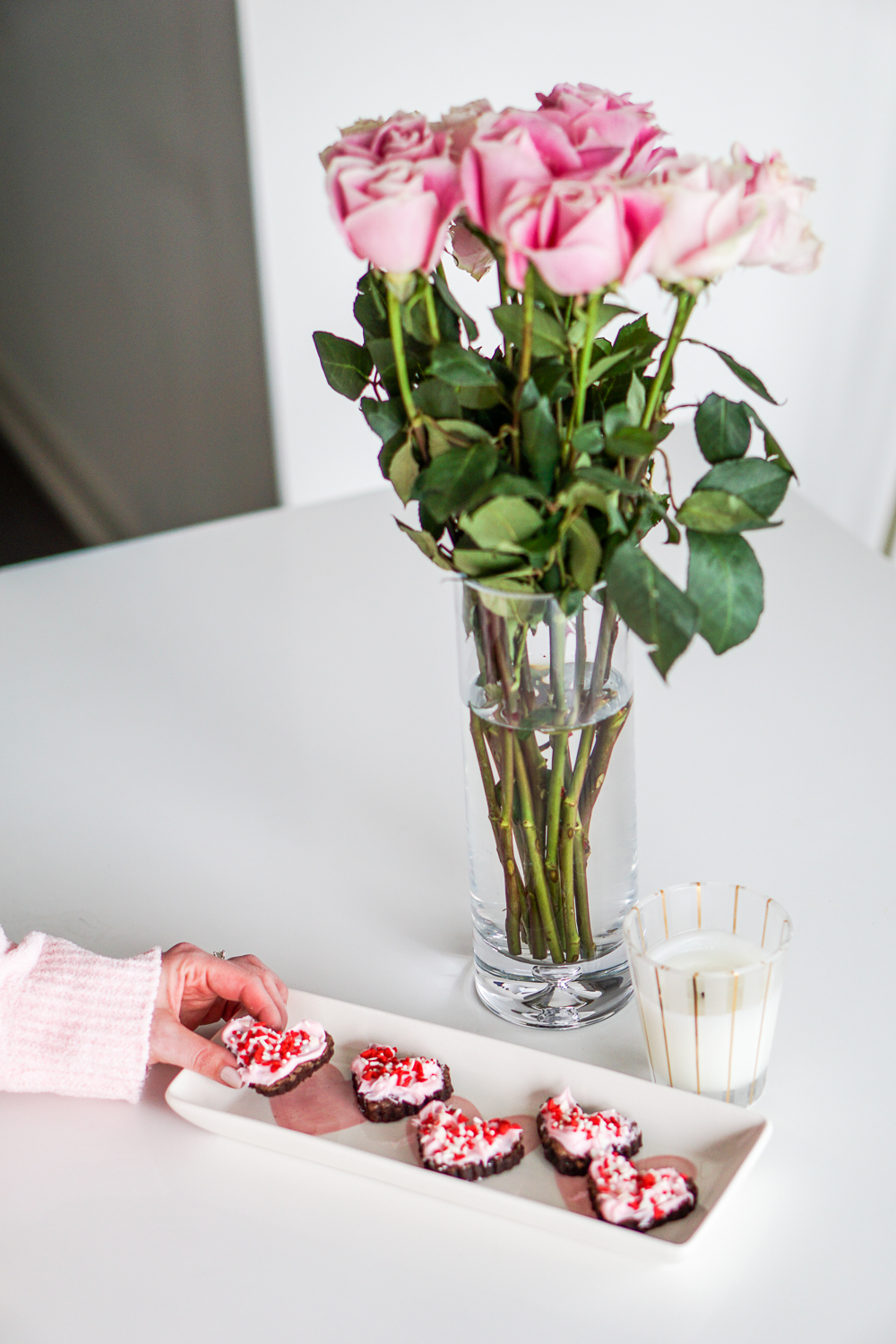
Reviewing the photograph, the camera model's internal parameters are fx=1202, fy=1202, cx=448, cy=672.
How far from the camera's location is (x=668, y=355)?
0.55m

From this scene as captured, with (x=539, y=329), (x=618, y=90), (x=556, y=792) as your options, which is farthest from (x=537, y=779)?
(x=618, y=90)

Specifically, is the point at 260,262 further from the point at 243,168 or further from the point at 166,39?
the point at 166,39

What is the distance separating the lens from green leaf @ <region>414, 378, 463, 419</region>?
1.89ft

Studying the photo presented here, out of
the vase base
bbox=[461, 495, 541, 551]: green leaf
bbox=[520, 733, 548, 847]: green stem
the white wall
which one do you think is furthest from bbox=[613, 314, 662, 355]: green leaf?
the white wall

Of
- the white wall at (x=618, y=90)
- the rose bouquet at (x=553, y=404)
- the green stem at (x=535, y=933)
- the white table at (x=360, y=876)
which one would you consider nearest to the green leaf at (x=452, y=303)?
the rose bouquet at (x=553, y=404)

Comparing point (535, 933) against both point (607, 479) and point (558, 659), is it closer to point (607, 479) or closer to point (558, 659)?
point (558, 659)

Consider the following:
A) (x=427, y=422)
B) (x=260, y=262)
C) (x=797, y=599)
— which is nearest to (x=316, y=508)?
(x=260, y=262)

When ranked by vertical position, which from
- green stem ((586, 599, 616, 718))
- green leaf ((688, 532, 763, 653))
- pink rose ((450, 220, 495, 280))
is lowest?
green stem ((586, 599, 616, 718))

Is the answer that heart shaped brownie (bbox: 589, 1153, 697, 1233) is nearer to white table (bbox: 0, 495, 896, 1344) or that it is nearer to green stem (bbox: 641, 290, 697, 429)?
white table (bbox: 0, 495, 896, 1344)

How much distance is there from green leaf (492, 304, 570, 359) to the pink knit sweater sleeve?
417mm

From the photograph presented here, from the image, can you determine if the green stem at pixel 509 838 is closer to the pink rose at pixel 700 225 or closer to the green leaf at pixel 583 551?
the green leaf at pixel 583 551

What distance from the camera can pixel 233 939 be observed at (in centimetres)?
83

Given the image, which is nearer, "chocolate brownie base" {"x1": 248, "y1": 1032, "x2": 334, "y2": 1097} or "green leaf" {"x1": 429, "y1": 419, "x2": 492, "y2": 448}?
"green leaf" {"x1": 429, "y1": 419, "x2": 492, "y2": 448}

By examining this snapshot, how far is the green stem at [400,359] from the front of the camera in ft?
1.79
